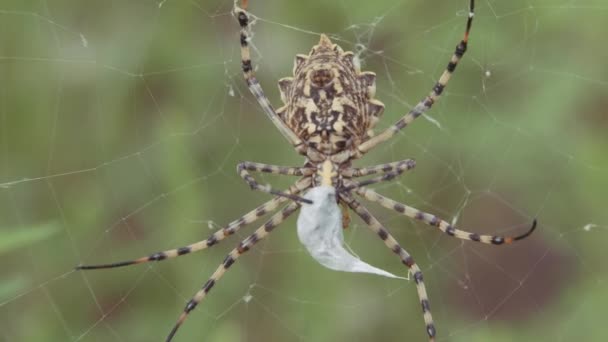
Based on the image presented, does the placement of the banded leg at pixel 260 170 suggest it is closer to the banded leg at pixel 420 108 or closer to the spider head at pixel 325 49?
the banded leg at pixel 420 108

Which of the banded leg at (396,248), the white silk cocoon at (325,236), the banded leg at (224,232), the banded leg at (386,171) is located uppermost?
the banded leg at (224,232)

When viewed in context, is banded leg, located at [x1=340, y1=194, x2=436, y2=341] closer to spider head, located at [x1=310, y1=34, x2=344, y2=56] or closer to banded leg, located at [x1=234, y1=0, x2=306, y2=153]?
banded leg, located at [x1=234, y1=0, x2=306, y2=153]

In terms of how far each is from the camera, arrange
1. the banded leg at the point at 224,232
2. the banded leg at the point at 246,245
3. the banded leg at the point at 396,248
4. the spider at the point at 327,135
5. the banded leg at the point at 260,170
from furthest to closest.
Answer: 1. the banded leg at the point at 396,248
2. the banded leg at the point at 246,245
3. the banded leg at the point at 224,232
4. the spider at the point at 327,135
5. the banded leg at the point at 260,170

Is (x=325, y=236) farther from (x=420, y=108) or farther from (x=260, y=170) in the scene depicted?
(x=420, y=108)

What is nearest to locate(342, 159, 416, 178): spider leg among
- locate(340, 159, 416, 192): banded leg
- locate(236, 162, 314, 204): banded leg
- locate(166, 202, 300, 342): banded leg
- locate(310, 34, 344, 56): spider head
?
locate(340, 159, 416, 192): banded leg

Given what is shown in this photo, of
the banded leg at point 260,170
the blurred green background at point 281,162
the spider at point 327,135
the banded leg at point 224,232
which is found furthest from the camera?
the blurred green background at point 281,162

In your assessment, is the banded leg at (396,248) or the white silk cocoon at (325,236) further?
the banded leg at (396,248)

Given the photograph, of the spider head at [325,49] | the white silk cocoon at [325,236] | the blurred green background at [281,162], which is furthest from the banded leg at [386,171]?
the spider head at [325,49]

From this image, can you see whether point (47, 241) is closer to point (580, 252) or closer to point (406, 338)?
point (406, 338)
